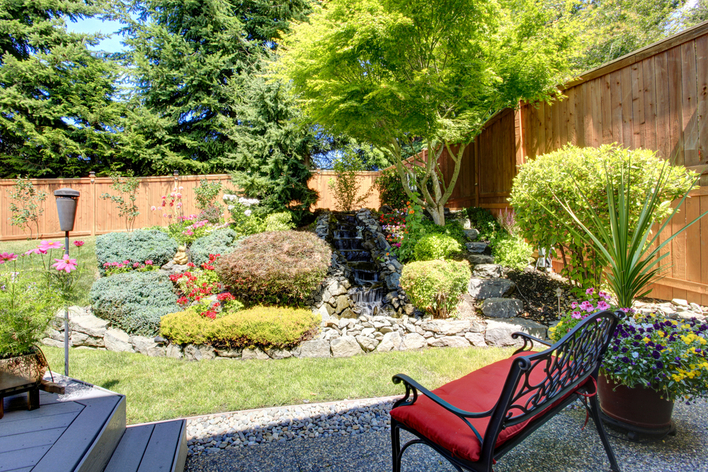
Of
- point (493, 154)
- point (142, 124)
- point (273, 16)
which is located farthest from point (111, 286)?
point (273, 16)

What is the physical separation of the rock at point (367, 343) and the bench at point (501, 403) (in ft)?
7.46

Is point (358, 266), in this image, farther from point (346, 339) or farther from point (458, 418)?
point (458, 418)

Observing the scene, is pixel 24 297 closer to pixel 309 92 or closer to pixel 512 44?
pixel 309 92

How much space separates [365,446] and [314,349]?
193 cm

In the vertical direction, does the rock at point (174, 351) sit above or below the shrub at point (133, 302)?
below

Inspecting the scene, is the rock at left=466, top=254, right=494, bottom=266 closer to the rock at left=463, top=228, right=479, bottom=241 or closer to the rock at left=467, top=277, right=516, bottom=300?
the rock at left=467, top=277, right=516, bottom=300

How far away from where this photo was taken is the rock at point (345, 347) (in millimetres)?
4086

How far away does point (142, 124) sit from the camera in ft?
41.6

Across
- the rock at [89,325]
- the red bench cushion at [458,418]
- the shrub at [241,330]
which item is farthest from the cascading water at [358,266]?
the red bench cushion at [458,418]

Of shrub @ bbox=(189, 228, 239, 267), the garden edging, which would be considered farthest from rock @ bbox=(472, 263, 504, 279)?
shrub @ bbox=(189, 228, 239, 267)

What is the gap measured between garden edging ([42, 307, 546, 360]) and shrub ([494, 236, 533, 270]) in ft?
4.41

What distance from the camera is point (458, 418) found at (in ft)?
5.17

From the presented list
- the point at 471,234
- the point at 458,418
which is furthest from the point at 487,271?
the point at 458,418

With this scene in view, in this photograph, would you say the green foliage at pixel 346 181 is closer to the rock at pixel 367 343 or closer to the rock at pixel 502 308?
the rock at pixel 502 308
